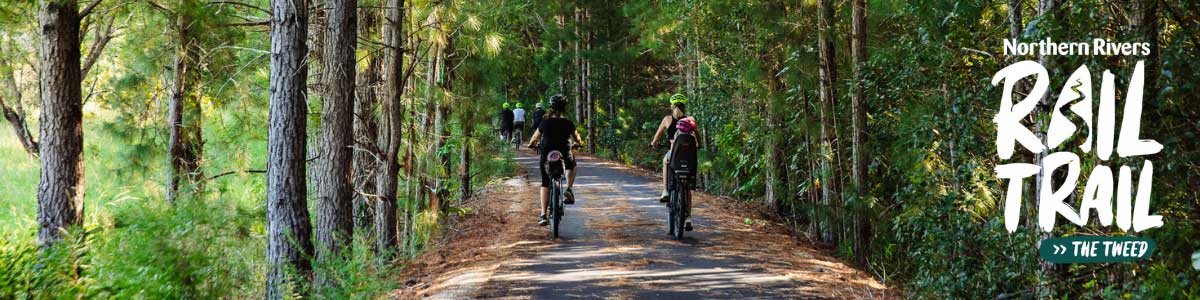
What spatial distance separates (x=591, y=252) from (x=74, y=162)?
6.56m

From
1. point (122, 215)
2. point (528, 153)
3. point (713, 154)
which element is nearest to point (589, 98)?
point (528, 153)

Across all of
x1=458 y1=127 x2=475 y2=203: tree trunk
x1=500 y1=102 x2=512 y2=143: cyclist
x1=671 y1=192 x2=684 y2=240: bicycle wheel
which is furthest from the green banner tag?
x1=500 y1=102 x2=512 y2=143: cyclist

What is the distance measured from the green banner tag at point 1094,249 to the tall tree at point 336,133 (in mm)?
6405

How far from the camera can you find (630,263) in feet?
32.8

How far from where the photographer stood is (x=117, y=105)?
1880cm

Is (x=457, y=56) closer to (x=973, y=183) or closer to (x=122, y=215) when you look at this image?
(x=122, y=215)

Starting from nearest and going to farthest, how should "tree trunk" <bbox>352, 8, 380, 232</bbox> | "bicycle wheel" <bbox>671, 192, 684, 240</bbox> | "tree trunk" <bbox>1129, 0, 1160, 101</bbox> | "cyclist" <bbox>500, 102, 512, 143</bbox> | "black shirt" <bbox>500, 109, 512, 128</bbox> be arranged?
1. "tree trunk" <bbox>1129, 0, 1160, 101</bbox>
2. "bicycle wheel" <bbox>671, 192, 684, 240</bbox>
3. "tree trunk" <bbox>352, 8, 380, 232</bbox>
4. "cyclist" <bbox>500, 102, 512, 143</bbox>
5. "black shirt" <bbox>500, 109, 512, 128</bbox>

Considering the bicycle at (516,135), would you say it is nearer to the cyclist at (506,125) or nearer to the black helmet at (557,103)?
the cyclist at (506,125)

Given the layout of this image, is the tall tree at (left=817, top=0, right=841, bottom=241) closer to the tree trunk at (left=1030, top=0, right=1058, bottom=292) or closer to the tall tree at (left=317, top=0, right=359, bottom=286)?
the tree trunk at (left=1030, top=0, right=1058, bottom=292)

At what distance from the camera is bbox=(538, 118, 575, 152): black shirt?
37.9 ft

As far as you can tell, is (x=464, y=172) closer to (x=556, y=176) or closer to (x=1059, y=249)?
(x=556, y=176)

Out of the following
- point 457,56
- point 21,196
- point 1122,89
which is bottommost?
point 21,196

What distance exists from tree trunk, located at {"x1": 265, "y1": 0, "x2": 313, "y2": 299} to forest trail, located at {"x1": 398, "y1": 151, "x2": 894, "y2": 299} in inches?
47.9

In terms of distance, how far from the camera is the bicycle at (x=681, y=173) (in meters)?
11.4
